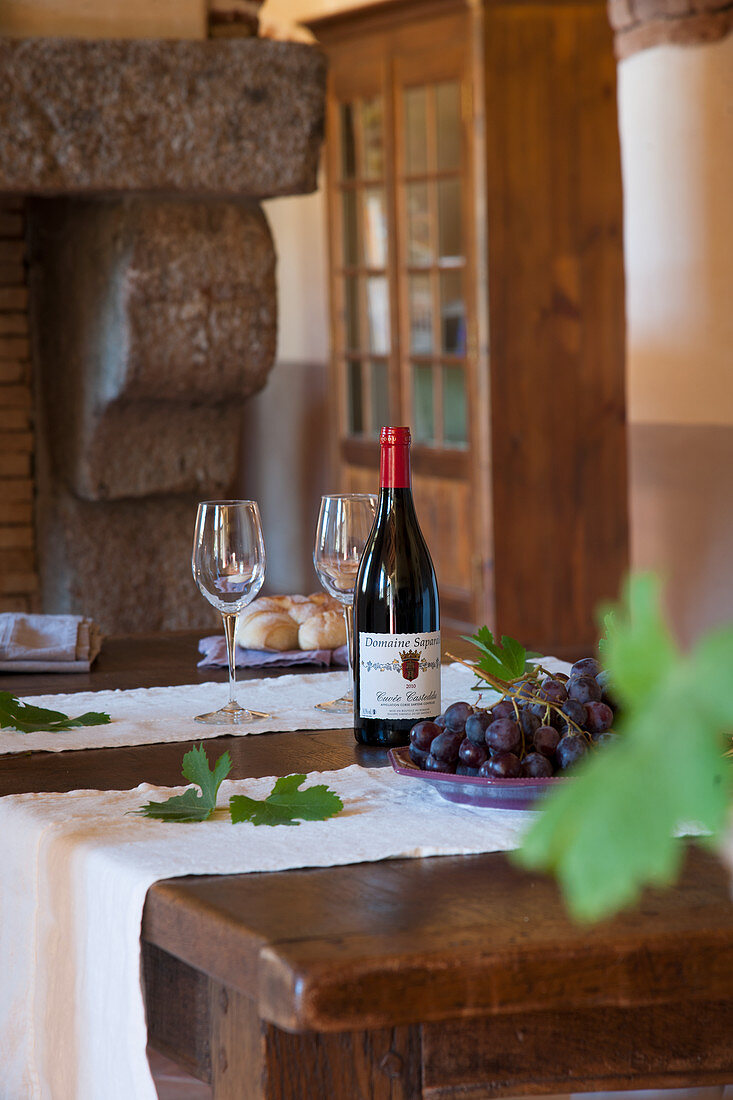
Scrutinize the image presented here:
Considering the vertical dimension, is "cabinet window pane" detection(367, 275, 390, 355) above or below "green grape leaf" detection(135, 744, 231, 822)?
above

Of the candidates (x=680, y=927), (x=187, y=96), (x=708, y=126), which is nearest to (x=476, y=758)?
(x=680, y=927)

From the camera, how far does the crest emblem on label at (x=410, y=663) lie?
3.45 feet

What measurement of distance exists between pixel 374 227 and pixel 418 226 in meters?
0.27

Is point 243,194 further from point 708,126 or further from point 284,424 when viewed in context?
point 284,424

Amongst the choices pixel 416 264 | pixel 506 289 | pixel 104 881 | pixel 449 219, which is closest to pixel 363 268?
pixel 416 264

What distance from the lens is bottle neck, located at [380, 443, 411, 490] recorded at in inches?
43.0

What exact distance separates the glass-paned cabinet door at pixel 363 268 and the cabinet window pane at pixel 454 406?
357 millimetres

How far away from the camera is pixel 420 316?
4715 mm

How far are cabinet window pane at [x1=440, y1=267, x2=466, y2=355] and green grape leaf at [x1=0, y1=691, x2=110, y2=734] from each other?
3.40 metres

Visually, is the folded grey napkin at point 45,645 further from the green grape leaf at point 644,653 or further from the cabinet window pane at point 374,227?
the cabinet window pane at point 374,227

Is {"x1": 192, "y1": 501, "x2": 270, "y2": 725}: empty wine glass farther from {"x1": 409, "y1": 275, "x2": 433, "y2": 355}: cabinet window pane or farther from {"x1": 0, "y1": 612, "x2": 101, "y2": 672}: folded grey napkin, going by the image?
{"x1": 409, "y1": 275, "x2": 433, "y2": 355}: cabinet window pane

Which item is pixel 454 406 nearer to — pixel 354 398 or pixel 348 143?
pixel 354 398

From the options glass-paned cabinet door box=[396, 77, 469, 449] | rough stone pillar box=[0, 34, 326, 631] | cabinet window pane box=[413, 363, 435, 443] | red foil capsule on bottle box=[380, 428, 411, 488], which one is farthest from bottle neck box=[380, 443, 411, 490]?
cabinet window pane box=[413, 363, 435, 443]

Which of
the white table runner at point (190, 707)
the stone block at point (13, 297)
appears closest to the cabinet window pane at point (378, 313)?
the stone block at point (13, 297)
